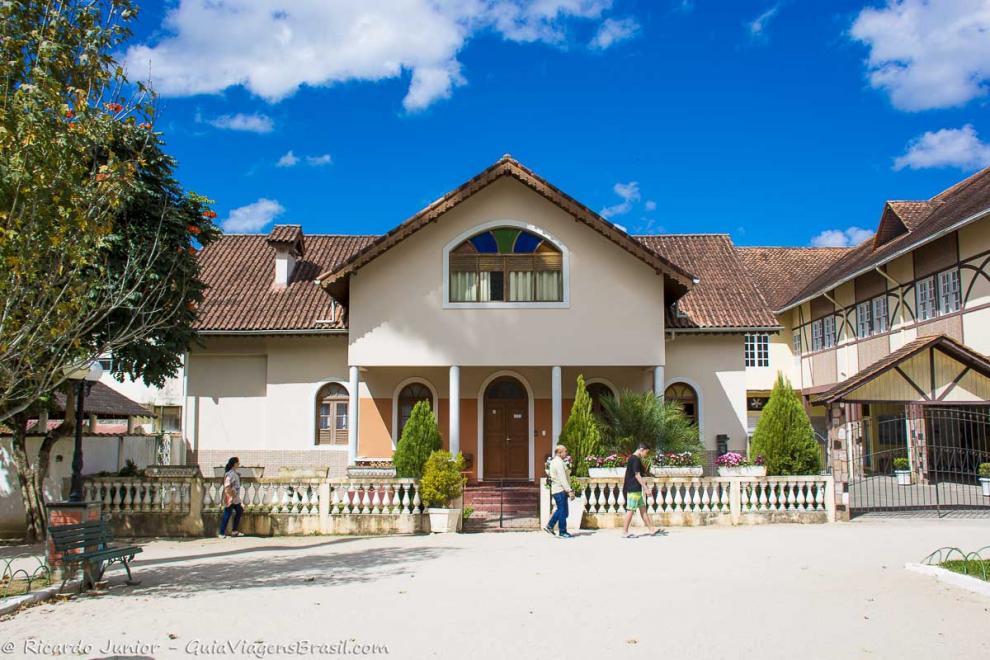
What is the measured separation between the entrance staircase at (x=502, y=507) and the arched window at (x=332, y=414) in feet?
13.1

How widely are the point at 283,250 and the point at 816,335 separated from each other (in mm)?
23976

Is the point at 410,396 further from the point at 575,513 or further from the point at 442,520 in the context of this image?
the point at 575,513

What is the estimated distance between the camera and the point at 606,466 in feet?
55.7

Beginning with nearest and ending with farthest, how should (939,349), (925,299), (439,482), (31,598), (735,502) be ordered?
(31,598) < (439,482) < (735,502) < (939,349) < (925,299)

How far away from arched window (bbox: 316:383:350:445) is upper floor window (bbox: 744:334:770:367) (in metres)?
22.5

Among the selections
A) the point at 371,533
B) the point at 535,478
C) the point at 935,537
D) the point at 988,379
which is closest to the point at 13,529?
the point at 371,533

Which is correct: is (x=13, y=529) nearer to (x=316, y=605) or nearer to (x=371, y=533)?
(x=371, y=533)

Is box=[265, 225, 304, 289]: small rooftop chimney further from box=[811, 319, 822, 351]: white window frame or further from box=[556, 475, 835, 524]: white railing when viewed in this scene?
box=[811, 319, 822, 351]: white window frame

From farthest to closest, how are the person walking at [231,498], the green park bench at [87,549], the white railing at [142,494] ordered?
the white railing at [142,494]
the person walking at [231,498]
the green park bench at [87,549]

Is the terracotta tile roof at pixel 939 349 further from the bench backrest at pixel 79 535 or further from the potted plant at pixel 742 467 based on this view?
the bench backrest at pixel 79 535

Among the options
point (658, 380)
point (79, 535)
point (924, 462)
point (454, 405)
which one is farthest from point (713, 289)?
point (79, 535)

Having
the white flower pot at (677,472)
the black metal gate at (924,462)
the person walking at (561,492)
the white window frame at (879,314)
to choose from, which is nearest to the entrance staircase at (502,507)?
the person walking at (561,492)

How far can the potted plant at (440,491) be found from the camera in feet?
53.0

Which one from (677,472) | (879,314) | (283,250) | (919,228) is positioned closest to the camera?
(677,472)
